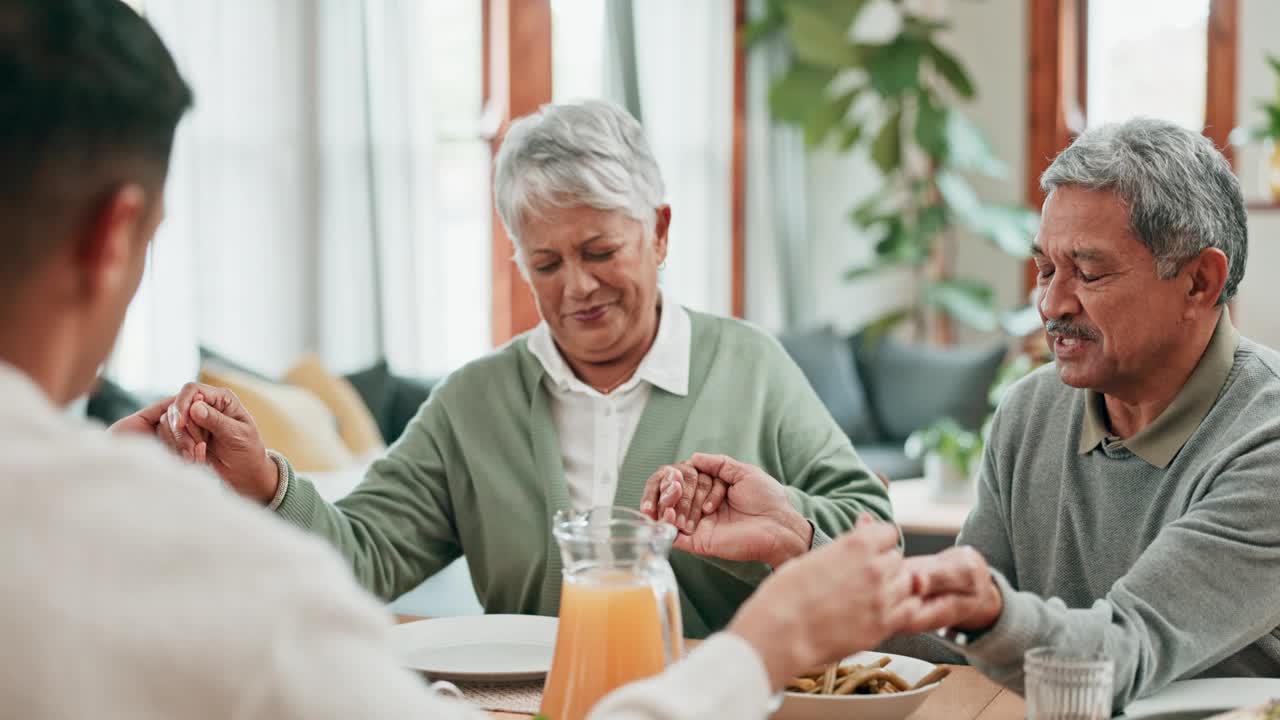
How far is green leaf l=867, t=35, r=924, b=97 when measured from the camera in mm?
5539

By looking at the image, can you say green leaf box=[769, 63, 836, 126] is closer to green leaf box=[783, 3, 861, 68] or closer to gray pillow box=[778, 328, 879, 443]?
green leaf box=[783, 3, 861, 68]

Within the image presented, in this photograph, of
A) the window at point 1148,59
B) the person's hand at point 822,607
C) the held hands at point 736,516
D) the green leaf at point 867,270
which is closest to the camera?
the person's hand at point 822,607

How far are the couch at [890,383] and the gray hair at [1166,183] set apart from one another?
409cm

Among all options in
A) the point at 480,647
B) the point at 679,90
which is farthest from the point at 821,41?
the point at 480,647

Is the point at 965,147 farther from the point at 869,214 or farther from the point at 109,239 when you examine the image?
the point at 109,239

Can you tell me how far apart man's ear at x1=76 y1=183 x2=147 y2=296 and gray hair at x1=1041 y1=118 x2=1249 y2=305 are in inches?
41.1

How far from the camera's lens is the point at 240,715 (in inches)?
28.4

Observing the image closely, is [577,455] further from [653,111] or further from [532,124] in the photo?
[653,111]

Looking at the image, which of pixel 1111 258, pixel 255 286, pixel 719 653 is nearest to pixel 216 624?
pixel 719 653

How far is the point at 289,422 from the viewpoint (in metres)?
3.96

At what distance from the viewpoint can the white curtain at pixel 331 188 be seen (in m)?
4.99

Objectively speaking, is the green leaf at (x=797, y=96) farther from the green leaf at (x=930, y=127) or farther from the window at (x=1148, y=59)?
the window at (x=1148, y=59)

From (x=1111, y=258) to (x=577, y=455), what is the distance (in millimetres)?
787

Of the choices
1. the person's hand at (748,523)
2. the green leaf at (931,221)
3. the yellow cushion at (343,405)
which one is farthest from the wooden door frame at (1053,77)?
the person's hand at (748,523)
